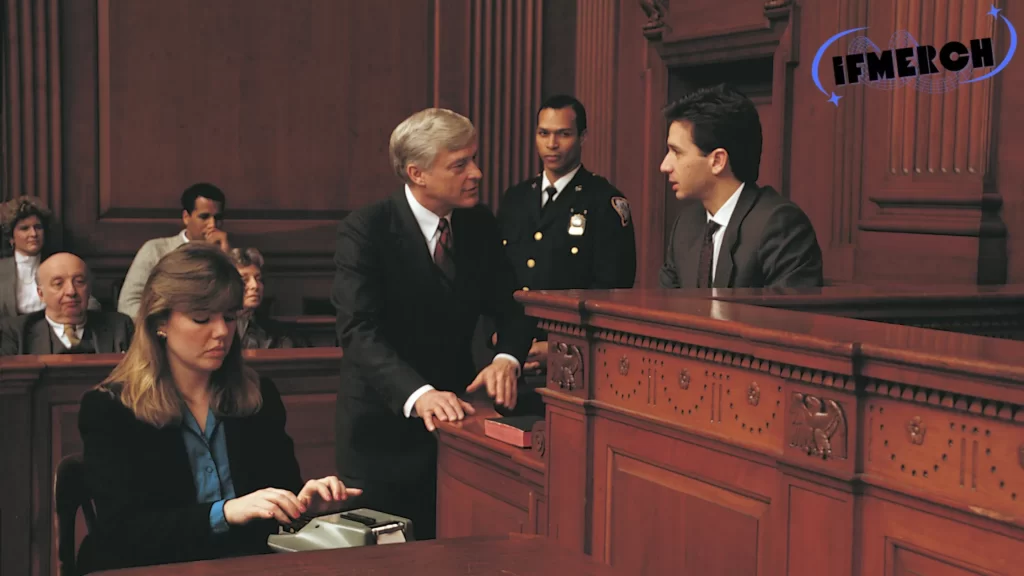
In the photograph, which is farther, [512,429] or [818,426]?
[512,429]

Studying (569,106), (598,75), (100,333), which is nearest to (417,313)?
(569,106)

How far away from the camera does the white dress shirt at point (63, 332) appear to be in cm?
512

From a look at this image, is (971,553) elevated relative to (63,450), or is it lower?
elevated

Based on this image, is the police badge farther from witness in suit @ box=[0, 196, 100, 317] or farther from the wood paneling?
the wood paneling

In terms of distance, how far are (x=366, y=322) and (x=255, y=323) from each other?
8.03 feet

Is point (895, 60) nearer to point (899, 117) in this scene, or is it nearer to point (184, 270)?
point (899, 117)

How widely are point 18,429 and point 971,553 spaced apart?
329 cm

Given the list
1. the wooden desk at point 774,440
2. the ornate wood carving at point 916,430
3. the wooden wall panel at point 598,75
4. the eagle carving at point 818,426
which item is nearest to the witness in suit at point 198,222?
Result: the wooden wall panel at point 598,75

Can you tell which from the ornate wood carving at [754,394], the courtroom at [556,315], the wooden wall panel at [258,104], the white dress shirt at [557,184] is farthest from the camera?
the wooden wall panel at [258,104]

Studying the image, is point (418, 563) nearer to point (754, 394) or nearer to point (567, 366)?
point (754, 394)

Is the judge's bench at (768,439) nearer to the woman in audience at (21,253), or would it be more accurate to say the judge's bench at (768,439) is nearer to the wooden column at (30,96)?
the woman in audience at (21,253)

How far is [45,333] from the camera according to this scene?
5105mm

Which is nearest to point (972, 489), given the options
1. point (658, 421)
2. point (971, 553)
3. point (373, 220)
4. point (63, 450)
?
point (971, 553)

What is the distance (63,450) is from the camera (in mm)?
4230
